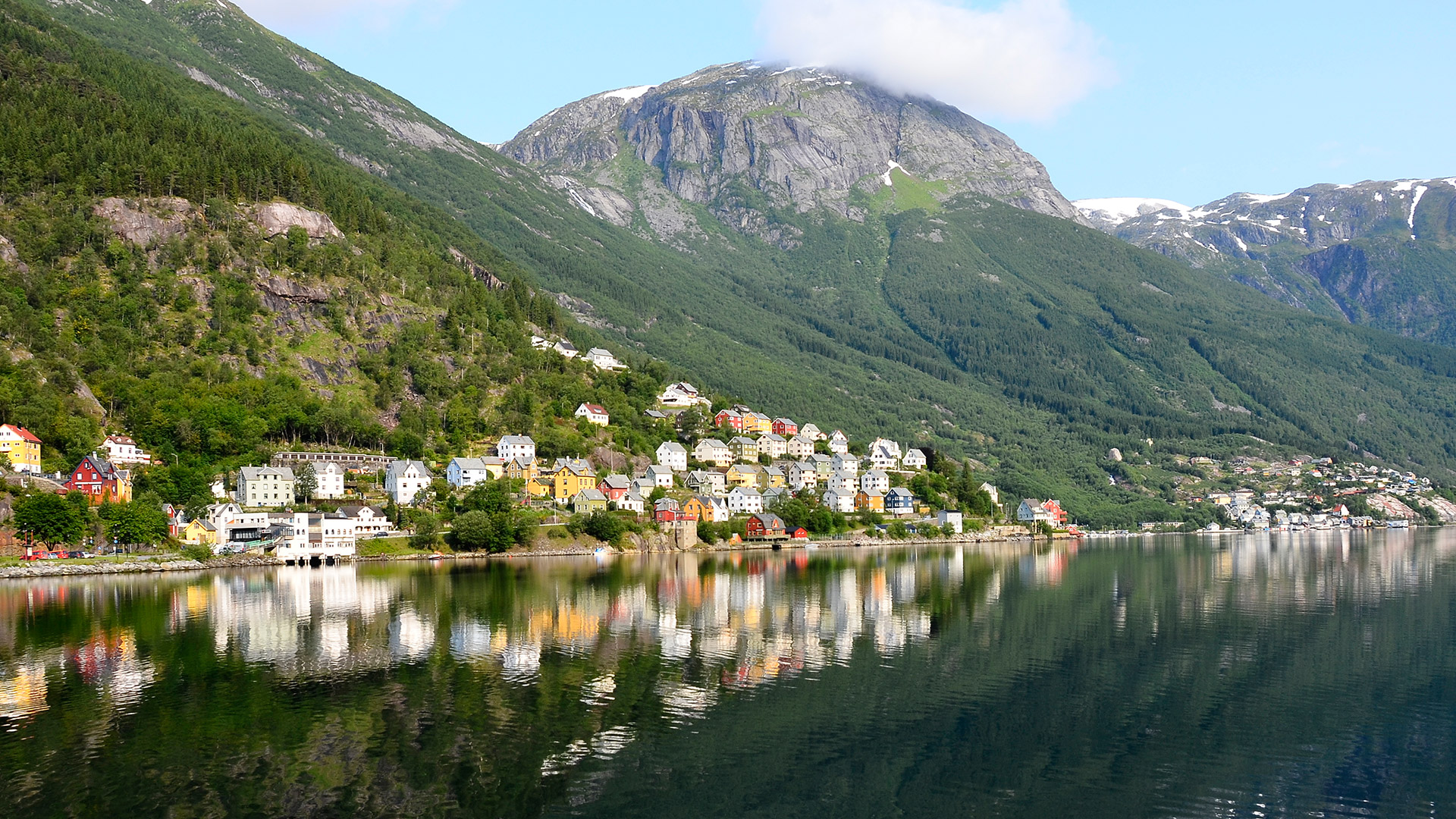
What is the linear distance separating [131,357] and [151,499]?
26.3 metres

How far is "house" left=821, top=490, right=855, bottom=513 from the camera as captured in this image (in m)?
149

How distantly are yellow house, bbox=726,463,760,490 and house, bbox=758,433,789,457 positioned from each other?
13.8m

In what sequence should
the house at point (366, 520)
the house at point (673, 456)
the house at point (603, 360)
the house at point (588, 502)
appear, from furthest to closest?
the house at point (603, 360)
the house at point (673, 456)
the house at point (588, 502)
the house at point (366, 520)

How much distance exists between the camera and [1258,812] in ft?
88.2

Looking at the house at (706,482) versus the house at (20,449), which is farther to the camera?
the house at (706,482)

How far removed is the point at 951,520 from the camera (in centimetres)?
15000

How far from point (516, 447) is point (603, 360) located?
48342 mm

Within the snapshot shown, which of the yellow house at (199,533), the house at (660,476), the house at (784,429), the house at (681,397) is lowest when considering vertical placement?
the yellow house at (199,533)

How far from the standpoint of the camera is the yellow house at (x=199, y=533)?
327 feet

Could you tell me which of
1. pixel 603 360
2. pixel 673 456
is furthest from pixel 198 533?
pixel 603 360

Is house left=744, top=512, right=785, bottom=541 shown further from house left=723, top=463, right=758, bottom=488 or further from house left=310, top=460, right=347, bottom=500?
house left=310, top=460, right=347, bottom=500

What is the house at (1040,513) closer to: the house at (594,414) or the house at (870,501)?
the house at (870,501)

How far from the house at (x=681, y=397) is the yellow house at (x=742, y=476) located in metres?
21.9

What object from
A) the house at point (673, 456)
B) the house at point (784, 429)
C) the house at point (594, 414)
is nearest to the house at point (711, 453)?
the house at point (673, 456)
